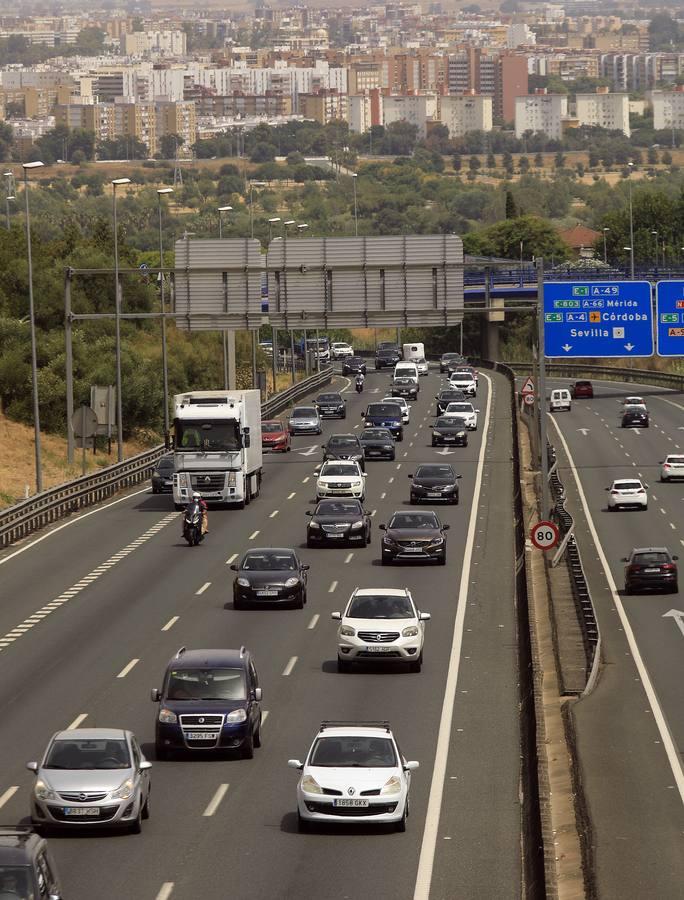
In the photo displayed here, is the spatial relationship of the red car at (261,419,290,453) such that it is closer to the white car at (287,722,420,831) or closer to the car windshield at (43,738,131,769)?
the white car at (287,722,420,831)

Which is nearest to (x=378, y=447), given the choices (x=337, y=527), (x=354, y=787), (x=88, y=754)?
(x=337, y=527)

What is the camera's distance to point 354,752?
23.5 m

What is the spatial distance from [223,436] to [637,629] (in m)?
18.8

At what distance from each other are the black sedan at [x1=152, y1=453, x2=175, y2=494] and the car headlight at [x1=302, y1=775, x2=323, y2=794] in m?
40.6

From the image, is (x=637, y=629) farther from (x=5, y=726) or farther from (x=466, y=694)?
(x=5, y=726)

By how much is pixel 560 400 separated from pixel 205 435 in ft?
173

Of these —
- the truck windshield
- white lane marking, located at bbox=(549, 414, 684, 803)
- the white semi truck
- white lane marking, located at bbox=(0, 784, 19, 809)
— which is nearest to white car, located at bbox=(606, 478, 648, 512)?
white lane marking, located at bbox=(549, 414, 684, 803)

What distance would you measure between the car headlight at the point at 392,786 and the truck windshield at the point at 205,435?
116ft

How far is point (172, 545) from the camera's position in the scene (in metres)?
52.2

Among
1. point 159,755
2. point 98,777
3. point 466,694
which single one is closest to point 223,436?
point 466,694

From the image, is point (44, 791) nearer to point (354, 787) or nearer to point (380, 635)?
point (354, 787)

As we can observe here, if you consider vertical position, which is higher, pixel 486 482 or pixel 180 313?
pixel 180 313

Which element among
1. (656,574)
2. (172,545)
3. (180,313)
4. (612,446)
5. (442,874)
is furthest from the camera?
(612,446)

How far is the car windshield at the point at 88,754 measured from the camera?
2280cm
